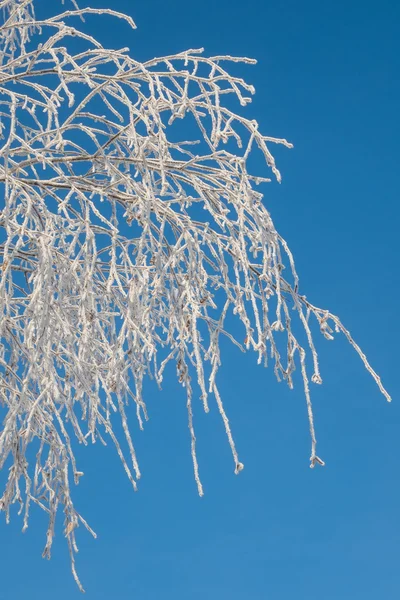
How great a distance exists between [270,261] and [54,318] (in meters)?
0.66

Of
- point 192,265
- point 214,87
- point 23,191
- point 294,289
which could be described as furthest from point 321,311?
point 23,191

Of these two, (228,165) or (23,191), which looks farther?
(228,165)

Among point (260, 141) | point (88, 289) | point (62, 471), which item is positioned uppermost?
point (260, 141)

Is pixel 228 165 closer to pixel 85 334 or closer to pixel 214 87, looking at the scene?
pixel 214 87

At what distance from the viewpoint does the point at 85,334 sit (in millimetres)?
2395

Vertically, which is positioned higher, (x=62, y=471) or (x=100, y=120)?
(x=100, y=120)

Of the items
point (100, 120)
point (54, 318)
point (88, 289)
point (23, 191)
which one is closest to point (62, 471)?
point (54, 318)

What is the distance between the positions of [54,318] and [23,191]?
0.40 m

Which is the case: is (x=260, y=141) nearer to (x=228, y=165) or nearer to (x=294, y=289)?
(x=228, y=165)

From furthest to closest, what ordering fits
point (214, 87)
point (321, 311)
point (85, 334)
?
point (321, 311) → point (214, 87) → point (85, 334)

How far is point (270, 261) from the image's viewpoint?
2.59 m

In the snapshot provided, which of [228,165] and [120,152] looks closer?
[228,165]

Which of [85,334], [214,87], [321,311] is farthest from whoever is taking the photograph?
[321,311]

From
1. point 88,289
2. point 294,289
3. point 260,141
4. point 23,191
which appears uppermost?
point 260,141
